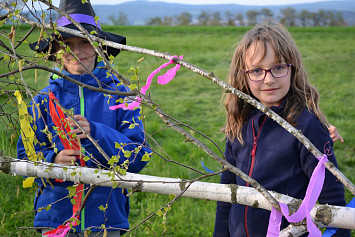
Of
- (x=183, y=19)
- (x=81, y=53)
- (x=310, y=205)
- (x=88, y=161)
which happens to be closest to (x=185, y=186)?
(x=310, y=205)

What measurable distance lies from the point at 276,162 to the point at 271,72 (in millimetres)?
443

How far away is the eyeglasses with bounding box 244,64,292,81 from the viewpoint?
202 cm

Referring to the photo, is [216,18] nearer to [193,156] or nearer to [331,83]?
[331,83]

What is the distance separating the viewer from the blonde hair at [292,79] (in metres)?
2.00

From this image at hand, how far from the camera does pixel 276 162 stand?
195 centimetres

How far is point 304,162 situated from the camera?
73.4 inches

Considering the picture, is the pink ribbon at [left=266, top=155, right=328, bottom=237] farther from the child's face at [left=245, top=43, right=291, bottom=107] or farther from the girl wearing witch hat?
the girl wearing witch hat

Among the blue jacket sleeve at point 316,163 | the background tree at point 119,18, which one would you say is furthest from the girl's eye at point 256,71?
the background tree at point 119,18

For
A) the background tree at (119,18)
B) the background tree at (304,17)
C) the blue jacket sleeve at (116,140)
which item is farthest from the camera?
the background tree at (119,18)

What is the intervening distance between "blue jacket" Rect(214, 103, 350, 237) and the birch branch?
390 millimetres

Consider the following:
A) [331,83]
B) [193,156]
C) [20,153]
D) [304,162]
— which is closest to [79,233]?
[20,153]

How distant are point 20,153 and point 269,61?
1.45 m

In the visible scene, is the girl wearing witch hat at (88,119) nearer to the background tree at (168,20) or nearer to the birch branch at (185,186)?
the birch branch at (185,186)

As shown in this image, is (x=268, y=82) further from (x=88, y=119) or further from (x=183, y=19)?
(x=183, y=19)
